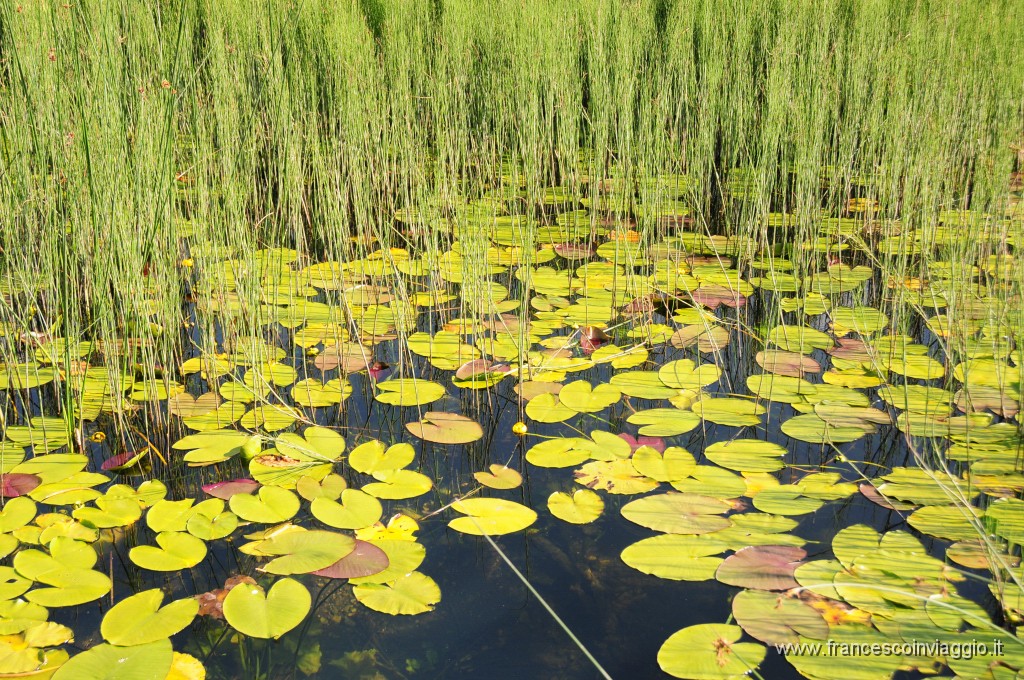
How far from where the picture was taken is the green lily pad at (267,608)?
1.37 meters

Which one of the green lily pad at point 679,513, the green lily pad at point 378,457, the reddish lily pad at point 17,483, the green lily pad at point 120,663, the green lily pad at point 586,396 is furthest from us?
the green lily pad at point 586,396

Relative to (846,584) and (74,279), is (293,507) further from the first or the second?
(846,584)

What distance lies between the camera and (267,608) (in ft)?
4.62

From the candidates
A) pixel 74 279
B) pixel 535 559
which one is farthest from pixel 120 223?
pixel 535 559

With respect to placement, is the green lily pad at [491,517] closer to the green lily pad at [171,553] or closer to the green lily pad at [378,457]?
the green lily pad at [378,457]

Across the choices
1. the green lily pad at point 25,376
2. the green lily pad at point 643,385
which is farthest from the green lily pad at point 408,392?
the green lily pad at point 25,376

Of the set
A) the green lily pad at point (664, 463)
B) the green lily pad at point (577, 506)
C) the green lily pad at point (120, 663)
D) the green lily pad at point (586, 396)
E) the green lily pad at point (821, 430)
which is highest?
the green lily pad at point (586, 396)

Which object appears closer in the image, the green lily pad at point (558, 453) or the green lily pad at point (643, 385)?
the green lily pad at point (558, 453)

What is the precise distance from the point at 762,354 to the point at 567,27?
2.23m

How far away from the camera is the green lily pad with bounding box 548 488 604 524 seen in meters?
1.67

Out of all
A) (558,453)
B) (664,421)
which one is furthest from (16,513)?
(664,421)

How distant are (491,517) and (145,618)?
0.67 meters

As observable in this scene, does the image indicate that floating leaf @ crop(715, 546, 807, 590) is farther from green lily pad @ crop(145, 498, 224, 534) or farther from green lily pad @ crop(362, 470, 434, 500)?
green lily pad @ crop(145, 498, 224, 534)

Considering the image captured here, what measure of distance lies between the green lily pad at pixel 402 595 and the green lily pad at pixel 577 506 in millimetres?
328
